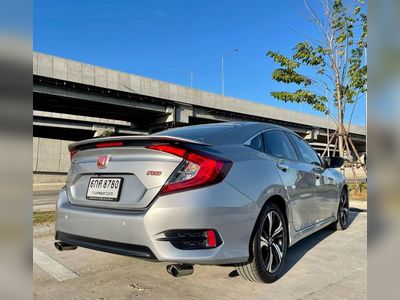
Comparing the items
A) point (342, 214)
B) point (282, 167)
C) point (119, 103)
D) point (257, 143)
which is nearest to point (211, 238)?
point (257, 143)

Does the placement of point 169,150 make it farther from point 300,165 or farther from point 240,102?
point 240,102

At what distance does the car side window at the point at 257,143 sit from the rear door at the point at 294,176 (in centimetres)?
8

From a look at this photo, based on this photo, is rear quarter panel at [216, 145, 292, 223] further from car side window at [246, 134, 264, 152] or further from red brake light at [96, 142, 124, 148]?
red brake light at [96, 142, 124, 148]

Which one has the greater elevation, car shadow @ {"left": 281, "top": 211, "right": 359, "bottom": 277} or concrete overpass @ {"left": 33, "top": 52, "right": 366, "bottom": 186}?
concrete overpass @ {"left": 33, "top": 52, "right": 366, "bottom": 186}

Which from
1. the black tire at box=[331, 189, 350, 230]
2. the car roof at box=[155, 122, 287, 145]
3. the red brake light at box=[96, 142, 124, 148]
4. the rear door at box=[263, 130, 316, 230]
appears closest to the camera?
the red brake light at box=[96, 142, 124, 148]

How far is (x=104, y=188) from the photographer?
2.96m

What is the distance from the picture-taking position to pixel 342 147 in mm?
13047

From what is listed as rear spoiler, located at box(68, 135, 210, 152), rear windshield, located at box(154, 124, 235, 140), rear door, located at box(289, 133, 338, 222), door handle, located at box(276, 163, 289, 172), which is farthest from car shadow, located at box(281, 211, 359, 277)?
rear spoiler, located at box(68, 135, 210, 152)

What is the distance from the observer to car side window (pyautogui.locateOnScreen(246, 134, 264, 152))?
3.46 m

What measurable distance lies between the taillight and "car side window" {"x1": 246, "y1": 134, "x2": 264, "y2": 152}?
667mm

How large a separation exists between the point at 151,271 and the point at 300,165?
2.06 meters
